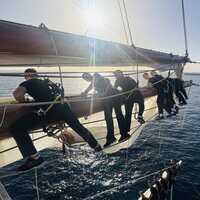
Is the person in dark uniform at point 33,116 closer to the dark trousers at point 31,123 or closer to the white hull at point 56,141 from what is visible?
the dark trousers at point 31,123

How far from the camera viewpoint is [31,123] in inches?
167

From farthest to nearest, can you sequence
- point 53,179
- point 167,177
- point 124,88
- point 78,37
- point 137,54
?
point 53,179
point 167,177
point 124,88
point 137,54
point 78,37

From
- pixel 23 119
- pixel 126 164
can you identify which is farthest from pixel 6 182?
pixel 23 119

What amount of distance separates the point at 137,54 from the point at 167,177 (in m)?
5.71

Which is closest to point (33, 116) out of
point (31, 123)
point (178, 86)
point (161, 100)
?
point (31, 123)

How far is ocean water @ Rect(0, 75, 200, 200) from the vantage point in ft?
47.3

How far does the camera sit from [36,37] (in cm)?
363

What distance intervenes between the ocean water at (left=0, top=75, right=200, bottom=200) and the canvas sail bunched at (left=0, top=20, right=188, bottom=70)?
630 centimetres

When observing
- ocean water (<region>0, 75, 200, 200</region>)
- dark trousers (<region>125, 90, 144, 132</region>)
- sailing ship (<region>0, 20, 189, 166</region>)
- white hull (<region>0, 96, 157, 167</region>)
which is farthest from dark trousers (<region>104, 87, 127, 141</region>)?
ocean water (<region>0, 75, 200, 200</region>)

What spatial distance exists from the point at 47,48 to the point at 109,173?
46.4ft

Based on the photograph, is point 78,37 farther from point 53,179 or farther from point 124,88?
point 53,179

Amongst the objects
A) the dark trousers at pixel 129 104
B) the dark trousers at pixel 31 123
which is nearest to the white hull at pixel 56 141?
the dark trousers at pixel 129 104

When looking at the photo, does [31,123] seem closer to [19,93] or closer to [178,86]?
[19,93]

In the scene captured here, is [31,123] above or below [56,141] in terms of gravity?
above
